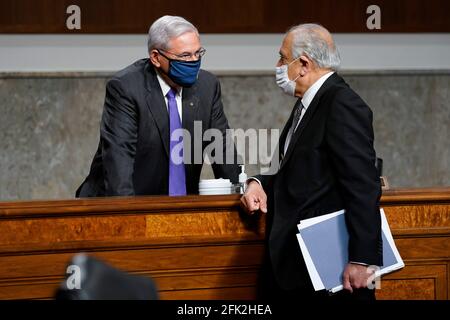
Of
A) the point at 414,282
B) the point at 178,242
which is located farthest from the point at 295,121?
the point at 414,282

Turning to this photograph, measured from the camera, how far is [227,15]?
22.5 ft

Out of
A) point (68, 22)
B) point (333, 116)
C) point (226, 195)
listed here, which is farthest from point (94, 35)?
point (333, 116)

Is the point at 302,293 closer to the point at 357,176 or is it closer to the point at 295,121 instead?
the point at 357,176

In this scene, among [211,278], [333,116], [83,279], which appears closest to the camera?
[83,279]

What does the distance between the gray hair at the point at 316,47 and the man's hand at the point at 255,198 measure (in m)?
0.50

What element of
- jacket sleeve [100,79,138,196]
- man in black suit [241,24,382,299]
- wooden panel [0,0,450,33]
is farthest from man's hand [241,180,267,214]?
wooden panel [0,0,450,33]

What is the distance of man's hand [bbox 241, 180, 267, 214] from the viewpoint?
11.3ft

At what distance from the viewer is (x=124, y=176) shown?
3.97 m

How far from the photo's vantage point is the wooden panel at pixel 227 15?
666 centimetres

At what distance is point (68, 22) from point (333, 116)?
395cm

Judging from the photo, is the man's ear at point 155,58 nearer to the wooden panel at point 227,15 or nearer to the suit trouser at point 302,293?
the suit trouser at point 302,293

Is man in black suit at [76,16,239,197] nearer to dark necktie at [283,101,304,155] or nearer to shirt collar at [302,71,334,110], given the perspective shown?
dark necktie at [283,101,304,155]

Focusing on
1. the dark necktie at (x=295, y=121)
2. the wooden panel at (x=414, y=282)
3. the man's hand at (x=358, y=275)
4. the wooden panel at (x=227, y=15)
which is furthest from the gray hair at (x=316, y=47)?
the wooden panel at (x=227, y=15)
